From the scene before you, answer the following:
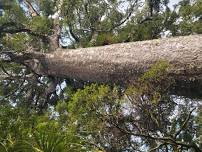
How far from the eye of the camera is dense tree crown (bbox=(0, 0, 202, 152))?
535 centimetres

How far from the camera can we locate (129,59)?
26.5ft

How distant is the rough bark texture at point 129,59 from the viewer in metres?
7.15

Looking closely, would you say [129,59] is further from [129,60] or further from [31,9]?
[31,9]

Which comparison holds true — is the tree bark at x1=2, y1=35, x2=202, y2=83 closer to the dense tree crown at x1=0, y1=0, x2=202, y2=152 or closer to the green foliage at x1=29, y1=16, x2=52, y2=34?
the dense tree crown at x1=0, y1=0, x2=202, y2=152

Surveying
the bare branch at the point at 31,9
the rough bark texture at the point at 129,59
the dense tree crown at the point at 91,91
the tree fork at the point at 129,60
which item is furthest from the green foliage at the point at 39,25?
the bare branch at the point at 31,9

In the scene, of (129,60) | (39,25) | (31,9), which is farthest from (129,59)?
(31,9)

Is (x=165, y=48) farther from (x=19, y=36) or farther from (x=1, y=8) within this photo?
(x=1, y=8)

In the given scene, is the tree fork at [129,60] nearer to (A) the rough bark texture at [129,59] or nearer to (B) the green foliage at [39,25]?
(A) the rough bark texture at [129,59]

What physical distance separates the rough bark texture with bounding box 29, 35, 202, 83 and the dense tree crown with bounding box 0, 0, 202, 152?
0.17 metres

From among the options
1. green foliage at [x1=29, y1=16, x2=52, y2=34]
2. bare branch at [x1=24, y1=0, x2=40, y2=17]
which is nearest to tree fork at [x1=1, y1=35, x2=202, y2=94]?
green foliage at [x1=29, y1=16, x2=52, y2=34]

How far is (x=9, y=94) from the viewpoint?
12984mm

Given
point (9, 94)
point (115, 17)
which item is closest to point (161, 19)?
point (115, 17)

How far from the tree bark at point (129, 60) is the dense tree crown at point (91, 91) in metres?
0.16

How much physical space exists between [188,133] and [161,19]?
13.7 ft
